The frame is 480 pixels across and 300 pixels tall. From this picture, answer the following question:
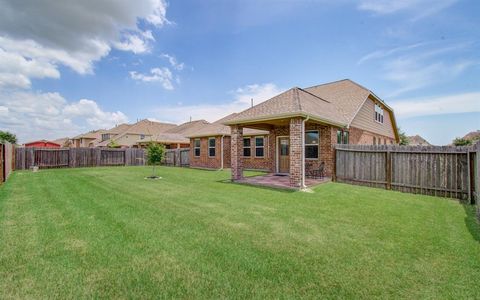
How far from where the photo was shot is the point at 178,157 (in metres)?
22.1

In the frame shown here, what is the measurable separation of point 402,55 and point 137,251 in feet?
52.1

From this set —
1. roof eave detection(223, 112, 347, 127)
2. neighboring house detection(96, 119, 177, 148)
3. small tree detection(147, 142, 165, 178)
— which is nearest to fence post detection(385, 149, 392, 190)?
roof eave detection(223, 112, 347, 127)

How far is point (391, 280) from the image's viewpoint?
2721 millimetres

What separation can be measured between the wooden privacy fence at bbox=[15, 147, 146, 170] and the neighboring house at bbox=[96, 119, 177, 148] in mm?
12336

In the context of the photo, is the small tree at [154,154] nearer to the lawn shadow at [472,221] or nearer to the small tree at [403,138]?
the lawn shadow at [472,221]

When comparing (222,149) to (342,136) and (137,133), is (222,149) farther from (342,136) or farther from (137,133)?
(137,133)

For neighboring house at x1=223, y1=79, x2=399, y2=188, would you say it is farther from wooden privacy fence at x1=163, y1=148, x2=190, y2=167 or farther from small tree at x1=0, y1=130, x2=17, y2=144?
small tree at x1=0, y1=130, x2=17, y2=144

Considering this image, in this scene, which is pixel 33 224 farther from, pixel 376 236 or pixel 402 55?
pixel 402 55

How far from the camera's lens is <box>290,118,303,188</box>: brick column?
8648 mm

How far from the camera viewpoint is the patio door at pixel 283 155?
1336cm

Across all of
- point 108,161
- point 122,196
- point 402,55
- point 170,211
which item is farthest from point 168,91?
point 402,55

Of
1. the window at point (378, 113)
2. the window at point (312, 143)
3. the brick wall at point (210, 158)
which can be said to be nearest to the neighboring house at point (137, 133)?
the brick wall at point (210, 158)

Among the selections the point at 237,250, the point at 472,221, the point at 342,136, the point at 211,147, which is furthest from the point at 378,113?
the point at 237,250

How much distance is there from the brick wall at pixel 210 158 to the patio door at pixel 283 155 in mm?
5259
